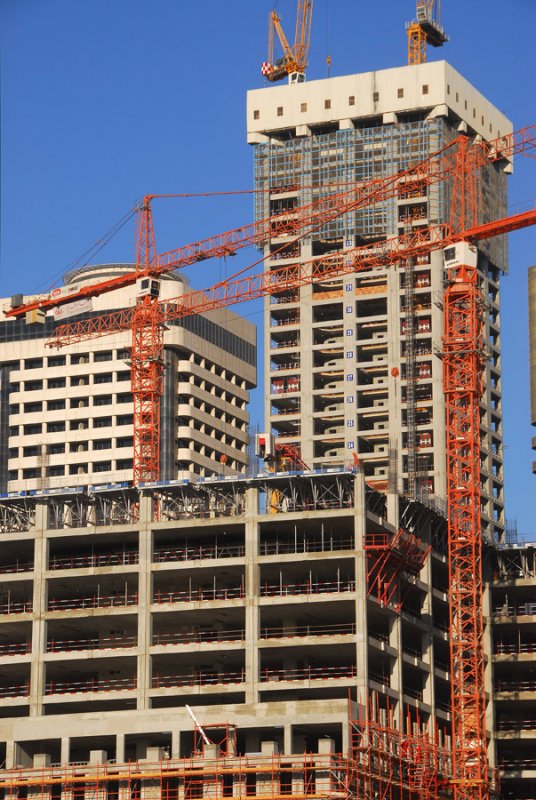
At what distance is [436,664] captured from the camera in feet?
572

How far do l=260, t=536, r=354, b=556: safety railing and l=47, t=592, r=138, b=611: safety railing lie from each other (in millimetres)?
12242

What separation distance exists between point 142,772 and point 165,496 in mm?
29189

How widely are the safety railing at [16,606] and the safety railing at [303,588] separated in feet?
68.8

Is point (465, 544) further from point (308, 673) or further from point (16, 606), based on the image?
point (16, 606)

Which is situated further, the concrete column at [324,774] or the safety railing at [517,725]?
the safety railing at [517,725]

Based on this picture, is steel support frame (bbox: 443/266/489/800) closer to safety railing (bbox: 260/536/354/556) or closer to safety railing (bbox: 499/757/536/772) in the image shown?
safety railing (bbox: 260/536/354/556)

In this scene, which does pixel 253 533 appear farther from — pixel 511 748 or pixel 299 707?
pixel 511 748

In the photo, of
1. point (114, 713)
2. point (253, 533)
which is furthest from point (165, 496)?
point (114, 713)

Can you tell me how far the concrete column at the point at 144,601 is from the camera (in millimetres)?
156375

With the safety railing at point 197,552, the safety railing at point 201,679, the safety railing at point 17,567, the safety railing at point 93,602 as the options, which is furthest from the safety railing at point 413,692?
the safety railing at point 17,567

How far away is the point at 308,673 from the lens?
158m

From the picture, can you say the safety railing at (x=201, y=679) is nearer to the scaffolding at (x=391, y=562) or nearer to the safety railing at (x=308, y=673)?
the safety railing at (x=308, y=673)

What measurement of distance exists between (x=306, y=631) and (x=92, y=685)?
18829 millimetres

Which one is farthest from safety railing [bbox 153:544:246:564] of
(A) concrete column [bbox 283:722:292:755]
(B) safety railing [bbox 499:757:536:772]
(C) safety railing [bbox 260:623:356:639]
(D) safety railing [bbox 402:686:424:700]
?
(B) safety railing [bbox 499:757:536:772]
